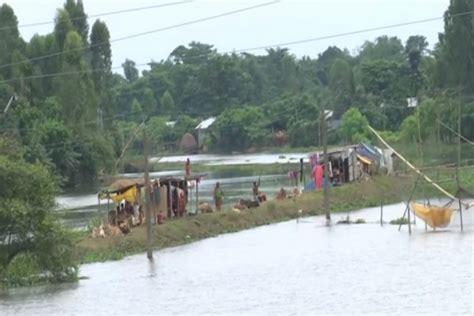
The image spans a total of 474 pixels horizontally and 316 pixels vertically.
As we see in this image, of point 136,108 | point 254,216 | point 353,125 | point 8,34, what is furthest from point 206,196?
point 136,108

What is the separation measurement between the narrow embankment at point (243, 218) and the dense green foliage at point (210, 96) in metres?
4.96

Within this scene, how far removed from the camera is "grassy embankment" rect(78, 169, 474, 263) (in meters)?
34.5

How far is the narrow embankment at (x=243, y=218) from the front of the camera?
113 feet

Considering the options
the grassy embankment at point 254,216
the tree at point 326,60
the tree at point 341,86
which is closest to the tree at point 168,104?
the tree at point 341,86

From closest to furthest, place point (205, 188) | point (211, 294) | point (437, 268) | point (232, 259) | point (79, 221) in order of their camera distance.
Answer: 1. point (211, 294)
2. point (437, 268)
3. point (232, 259)
4. point (79, 221)
5. point (205, 188)

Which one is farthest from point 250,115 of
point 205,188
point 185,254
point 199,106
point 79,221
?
point 185,254

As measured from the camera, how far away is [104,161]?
2827 inches

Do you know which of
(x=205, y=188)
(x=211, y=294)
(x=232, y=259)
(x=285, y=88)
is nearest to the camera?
(x=211, y=294)

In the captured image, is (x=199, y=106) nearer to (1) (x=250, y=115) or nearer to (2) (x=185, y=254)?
(1) (x=250, y=115)

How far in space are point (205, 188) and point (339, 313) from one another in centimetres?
3811

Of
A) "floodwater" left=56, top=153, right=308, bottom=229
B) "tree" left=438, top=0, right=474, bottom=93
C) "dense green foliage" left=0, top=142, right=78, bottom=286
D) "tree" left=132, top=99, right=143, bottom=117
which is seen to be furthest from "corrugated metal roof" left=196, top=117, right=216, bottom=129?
"dense green foliage" left=0, top=142, right=78, bottom=286

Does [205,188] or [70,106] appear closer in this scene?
[205,188]

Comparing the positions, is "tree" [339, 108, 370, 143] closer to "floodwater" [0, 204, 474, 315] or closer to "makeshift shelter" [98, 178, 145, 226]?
"floodwater" [0, 204, 474, 315]

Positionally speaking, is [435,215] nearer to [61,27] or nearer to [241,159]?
[61,27]
